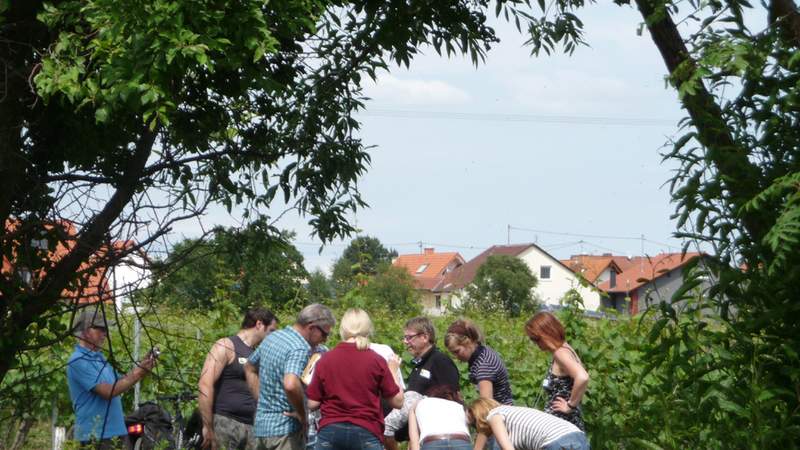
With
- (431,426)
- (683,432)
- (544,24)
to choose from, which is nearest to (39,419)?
(431,426)

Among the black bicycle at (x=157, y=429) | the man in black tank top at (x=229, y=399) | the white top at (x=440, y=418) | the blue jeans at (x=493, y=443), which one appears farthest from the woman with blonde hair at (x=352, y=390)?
the black bicycle at (x=157, y=429)

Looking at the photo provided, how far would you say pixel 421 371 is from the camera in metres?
7.44

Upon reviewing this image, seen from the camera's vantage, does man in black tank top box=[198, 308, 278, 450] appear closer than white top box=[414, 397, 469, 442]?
No

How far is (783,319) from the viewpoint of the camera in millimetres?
4762

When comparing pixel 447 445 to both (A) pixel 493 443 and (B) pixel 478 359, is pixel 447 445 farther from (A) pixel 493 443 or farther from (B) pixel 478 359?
(B) pixel 478 359

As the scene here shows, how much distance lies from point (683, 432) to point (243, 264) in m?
2.44

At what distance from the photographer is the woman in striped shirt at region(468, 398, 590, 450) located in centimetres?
610

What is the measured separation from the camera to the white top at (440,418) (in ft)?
21.3

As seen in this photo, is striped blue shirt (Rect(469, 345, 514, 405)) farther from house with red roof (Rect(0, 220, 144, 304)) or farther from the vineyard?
house with red roof (Rect(0, 220, 144, 304))

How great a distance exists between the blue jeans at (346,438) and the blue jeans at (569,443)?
999 millimetres

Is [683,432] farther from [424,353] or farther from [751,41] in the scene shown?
[424,353]

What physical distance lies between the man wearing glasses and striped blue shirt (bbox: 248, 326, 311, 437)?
92 cm

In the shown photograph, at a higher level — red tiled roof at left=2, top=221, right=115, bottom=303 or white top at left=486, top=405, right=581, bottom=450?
red tiled roof at left=2, top=221, right=115, bottom=303

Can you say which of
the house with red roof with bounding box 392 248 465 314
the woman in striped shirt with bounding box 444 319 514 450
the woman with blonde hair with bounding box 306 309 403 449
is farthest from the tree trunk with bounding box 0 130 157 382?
the house with red roof with bounding box 392 248 465 314
